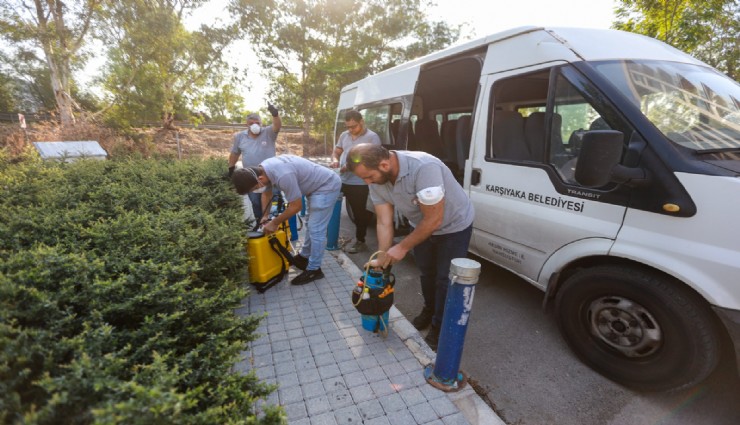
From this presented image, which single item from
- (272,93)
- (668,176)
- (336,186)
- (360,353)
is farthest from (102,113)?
(668,176)

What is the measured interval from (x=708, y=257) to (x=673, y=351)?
0.67 metres

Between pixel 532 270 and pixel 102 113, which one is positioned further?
pixel 102 113

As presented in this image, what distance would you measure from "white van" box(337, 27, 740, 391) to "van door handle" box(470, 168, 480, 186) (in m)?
0.01

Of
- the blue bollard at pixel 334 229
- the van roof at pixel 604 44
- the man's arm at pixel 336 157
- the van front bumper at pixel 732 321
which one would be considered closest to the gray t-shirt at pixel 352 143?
the man's arm at pixel 336 157

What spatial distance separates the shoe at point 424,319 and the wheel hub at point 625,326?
1.30 m

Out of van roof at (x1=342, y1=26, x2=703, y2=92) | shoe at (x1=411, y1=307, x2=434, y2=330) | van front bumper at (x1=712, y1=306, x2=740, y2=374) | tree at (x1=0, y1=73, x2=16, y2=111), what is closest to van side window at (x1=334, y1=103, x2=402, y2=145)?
van roof at (x1=342, y1=26, x2=703, y2=92)

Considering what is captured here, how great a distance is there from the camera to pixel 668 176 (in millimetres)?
1976

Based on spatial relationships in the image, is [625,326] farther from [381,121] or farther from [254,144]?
[254,144]

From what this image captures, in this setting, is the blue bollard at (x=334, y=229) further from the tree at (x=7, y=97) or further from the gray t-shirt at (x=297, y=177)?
the tree at (x=7, y=97)

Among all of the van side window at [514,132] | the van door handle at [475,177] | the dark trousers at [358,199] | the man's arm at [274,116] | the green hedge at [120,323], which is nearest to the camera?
the green hedge at [120,323]

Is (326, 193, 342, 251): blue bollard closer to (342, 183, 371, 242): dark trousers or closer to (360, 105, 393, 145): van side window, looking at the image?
(342, 183, 371, 242): dark trousers

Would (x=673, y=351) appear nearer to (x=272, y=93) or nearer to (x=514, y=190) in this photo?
(x=514, y=190)

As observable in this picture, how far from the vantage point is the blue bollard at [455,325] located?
6.63 feet

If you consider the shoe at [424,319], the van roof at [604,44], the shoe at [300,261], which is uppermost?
the van roof at [604,44]
